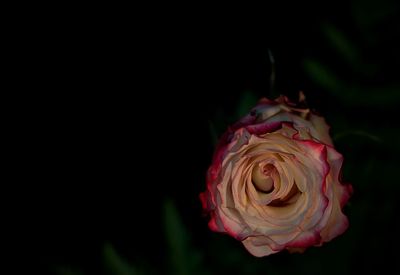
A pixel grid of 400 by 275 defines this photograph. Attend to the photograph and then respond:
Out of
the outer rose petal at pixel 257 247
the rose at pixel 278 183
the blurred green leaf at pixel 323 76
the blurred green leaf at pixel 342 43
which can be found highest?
the blurred green leaf at pixel 342 43

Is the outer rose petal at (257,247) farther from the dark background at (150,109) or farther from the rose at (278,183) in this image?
the dark background at (150,109)

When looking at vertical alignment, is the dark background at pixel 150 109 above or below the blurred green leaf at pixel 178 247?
above

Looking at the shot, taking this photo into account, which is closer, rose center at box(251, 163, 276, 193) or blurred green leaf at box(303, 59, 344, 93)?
rose center at box(251, 163, 276, 193)

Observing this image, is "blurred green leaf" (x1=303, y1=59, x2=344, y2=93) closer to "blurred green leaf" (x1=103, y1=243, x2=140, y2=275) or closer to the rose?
the rose

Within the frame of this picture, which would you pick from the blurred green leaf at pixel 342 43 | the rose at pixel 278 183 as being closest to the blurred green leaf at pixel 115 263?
the rose at pixel 278 183

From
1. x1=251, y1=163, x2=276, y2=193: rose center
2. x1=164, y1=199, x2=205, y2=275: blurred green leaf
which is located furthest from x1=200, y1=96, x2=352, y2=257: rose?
A: x1=164, y1=199, x2=205, y2=275: blurred green leaf

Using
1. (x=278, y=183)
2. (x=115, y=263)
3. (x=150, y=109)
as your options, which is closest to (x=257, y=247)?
(x=278, y=183)

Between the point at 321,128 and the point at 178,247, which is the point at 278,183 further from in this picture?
the point at 178,247
